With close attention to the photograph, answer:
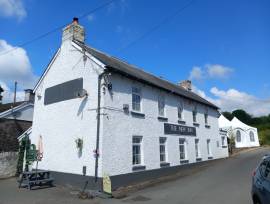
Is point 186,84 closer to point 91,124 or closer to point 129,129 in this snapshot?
point 129,129

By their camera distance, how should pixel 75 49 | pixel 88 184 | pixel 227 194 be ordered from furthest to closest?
pixel 75 49 < pixel 88 184 < pixel 227 194

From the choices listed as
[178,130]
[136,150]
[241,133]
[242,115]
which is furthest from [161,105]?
[242,115]

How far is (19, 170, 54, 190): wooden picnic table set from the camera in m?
14.5

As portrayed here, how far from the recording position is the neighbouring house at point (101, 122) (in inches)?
555

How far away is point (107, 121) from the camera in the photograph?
14.1m

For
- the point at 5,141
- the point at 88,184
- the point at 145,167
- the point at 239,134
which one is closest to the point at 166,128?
the point at 145,167

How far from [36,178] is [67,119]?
3.74 metres

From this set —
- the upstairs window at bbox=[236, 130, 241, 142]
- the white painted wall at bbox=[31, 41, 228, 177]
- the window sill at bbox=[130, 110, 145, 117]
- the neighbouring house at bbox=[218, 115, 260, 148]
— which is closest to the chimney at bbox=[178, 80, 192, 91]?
the white painted wall at bbox=[31, 41, 228, 177]

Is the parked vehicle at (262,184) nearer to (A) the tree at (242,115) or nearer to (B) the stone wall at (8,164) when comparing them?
(B) the stone wall at (8,164)

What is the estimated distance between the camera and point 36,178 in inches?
603

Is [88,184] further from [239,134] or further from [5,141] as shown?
[239,134]

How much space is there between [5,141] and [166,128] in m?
13.5

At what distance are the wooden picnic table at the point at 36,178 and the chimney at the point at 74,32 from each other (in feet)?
27.9

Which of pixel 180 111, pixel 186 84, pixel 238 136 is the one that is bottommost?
pixel 238 136
